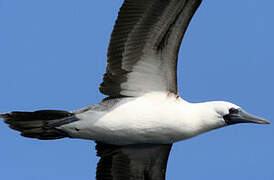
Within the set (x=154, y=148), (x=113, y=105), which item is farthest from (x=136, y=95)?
(x=154, y=148)

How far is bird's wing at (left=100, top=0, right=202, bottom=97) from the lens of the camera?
11523 millimetres

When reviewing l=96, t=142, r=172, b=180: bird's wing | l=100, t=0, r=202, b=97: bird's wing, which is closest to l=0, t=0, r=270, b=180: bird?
l=100, t=0, r=202, b=97: bird's wing

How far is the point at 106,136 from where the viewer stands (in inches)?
464

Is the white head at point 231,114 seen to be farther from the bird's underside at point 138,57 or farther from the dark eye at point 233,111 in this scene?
the bird's underside at point 138,57

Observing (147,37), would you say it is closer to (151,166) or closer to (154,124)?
(154,124)

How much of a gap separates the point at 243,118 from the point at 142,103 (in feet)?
5.82

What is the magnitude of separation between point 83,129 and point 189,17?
261 centimetres

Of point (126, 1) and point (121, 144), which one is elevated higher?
point (126, 1)

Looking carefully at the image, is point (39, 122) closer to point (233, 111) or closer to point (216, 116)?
point (216, 116)

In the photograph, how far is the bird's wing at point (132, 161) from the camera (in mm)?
12773

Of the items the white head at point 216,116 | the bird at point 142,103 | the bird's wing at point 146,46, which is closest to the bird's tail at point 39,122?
the bird at point 142,103

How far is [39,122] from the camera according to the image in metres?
12.0

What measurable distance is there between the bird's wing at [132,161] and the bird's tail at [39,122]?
1.09 metres

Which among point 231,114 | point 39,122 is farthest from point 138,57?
point 39,122
